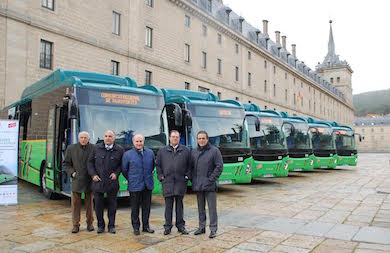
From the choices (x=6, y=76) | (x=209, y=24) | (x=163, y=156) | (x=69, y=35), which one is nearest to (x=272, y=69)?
(x=209, y=24)

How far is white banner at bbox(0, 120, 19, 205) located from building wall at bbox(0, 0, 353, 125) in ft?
38.3

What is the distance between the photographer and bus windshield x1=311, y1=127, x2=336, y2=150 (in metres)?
23.6

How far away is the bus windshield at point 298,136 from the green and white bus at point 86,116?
37.5 ft

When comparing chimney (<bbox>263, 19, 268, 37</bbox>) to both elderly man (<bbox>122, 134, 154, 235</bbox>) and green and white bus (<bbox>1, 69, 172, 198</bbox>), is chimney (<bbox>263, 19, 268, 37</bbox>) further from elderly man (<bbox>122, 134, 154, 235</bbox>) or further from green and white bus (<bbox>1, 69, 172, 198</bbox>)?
elderly man (<bbox>122, 134, 154, 235</bbox>)

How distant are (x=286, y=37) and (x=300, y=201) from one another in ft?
227

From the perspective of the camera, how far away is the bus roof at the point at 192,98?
12.6m

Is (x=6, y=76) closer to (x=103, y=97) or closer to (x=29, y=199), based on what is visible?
(x=29, y=199)

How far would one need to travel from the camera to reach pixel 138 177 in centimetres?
701

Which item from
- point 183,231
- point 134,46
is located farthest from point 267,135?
point 134,46

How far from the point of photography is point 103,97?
943 cm

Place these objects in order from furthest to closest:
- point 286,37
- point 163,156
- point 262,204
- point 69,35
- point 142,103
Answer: point 286,37 → point 69,35 → point 262,204 → point 142,103 → point 163,156

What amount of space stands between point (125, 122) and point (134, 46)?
21.1 m

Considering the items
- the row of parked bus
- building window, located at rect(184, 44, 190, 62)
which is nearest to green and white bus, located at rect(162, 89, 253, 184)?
the row of parked bus

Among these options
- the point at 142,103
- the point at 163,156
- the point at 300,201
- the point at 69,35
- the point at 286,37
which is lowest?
the point at 300,201
